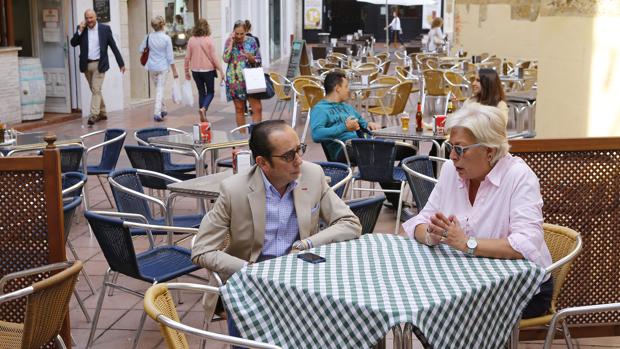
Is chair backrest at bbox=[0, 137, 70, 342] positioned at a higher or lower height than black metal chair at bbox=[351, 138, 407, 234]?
higher

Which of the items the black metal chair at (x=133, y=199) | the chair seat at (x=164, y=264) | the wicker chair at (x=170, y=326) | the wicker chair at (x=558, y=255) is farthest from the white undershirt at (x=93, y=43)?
the wicker chair at (x=170, y=326)

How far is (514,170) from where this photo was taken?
3.77 m

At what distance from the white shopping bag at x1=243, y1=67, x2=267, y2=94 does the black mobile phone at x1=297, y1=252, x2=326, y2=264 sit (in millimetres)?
9027

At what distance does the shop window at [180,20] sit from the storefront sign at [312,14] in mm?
16944

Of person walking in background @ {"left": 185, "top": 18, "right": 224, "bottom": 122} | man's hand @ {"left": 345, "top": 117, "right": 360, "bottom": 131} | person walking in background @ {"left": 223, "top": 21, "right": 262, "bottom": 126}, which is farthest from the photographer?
person walking in background @ {"left": 185, "top": 18, "right": 224, "bottom": 122}

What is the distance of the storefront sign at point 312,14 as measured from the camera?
3762 cm

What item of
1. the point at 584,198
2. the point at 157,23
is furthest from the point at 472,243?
the point at 157,23

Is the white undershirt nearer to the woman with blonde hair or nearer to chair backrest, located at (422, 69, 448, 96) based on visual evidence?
chair backrest, located at (422, 69, 448, 96)

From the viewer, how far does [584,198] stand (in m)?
4.52

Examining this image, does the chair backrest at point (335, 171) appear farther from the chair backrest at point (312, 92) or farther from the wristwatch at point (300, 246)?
the chair backrest at point (312, 92)

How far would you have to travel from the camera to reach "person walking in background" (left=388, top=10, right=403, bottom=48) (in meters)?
38.8

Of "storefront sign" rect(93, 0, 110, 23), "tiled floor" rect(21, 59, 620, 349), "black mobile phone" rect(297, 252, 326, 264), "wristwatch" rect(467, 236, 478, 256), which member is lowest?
"tiled floor" rect(21, 59, 620, 349)

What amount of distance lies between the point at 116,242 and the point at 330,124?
136 inches

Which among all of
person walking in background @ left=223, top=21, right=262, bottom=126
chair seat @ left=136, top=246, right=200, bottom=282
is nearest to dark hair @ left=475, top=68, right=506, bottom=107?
chair seat @ left=136, top=246, right=200, bottom=282
